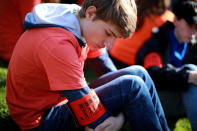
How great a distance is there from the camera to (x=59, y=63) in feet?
4.69

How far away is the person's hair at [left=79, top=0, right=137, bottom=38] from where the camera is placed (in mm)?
1538

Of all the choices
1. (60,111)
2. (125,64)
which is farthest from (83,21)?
(125,64)

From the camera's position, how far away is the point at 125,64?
3051 millimetres

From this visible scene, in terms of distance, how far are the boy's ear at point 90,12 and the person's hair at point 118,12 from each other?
0.02 metres

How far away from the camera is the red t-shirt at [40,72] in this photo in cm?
144

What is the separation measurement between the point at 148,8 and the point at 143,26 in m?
0.21

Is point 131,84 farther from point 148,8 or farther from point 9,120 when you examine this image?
point 148,8

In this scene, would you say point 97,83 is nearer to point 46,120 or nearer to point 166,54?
point 46,120

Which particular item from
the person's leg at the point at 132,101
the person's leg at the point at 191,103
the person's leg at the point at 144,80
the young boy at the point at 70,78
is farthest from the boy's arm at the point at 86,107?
the person's leg at the point at 191,103

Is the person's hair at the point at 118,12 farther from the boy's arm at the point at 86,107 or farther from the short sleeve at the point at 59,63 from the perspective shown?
the boy's arm at the point at 86,107

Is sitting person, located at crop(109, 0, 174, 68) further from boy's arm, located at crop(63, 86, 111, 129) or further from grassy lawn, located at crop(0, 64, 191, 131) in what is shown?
boy's arm, located at crop(63, 86, 111, 129)

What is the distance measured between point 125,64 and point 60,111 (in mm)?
1511

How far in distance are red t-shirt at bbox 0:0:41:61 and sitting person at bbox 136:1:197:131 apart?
54.6 inches

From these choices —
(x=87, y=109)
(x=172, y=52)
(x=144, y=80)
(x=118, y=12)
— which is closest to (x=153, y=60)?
(x=172, y=52)
